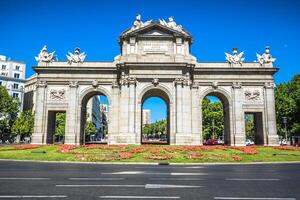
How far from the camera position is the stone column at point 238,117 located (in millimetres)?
46000

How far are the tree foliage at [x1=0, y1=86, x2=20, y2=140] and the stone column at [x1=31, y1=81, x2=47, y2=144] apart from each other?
34.0 meters

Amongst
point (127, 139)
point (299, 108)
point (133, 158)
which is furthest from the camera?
point (299, 108)

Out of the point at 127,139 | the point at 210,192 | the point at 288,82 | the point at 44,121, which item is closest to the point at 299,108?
the point at 288,82

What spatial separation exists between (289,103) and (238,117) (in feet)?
67.8

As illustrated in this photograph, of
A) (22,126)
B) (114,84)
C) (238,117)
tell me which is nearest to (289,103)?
(238,117)

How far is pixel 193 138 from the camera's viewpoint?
4366 centimetres

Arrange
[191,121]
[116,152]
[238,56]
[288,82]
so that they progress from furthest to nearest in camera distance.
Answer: [288,82], [238,56], [191,121], [116,152]

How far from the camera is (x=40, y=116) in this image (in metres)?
46.7

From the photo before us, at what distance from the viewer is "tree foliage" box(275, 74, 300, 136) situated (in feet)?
196

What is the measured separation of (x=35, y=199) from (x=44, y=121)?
39.8 m

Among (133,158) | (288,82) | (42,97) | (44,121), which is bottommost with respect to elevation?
(133,158)

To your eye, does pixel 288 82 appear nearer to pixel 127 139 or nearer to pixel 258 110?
pixel 258 110

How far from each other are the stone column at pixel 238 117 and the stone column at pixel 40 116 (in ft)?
103

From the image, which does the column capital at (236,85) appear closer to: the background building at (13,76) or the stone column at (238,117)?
the stone column at (238,117)
